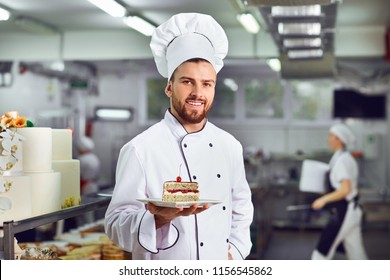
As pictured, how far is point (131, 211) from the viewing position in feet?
7.55

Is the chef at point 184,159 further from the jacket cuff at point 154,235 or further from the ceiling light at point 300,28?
the ceiling light at point 300,28

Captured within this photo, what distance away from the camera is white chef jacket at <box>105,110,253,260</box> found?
7.63 ft

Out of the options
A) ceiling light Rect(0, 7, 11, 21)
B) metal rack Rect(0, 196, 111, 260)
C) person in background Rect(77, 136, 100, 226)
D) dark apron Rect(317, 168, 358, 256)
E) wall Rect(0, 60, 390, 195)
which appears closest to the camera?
metal rack Rect(0, 196, 111, 260)

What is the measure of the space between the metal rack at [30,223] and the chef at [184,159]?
4.6 inches

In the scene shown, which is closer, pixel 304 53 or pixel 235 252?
pixel 235 252

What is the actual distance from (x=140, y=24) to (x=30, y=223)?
116 centimetres

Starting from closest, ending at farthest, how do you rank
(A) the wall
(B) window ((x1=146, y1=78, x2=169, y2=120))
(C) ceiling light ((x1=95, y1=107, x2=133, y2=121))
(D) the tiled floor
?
1. (B) window ((x1=146, y1=78, x2=169, y2=120))
2. (A) the wall
3. (D) the tiled floor
4. (C) ceiling light ((x1=95, y1=107, x2=133, y2=121))

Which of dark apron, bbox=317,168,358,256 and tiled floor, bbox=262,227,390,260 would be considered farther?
tiled floor, bbox=262,227,390,260

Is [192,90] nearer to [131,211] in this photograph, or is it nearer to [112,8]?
[131,211]

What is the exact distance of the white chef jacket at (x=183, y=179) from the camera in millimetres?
2326

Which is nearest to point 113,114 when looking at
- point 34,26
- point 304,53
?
point 304,53

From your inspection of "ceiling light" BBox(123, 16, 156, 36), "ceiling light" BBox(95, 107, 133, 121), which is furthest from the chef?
"ceiling light" BBox(95, 107, 133, 121)

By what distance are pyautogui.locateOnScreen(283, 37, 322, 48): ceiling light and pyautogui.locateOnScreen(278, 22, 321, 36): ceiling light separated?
0.30 ft

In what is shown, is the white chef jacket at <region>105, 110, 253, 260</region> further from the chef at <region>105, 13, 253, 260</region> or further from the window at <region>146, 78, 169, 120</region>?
the window at <region>146, 78, 169, 120</region>
